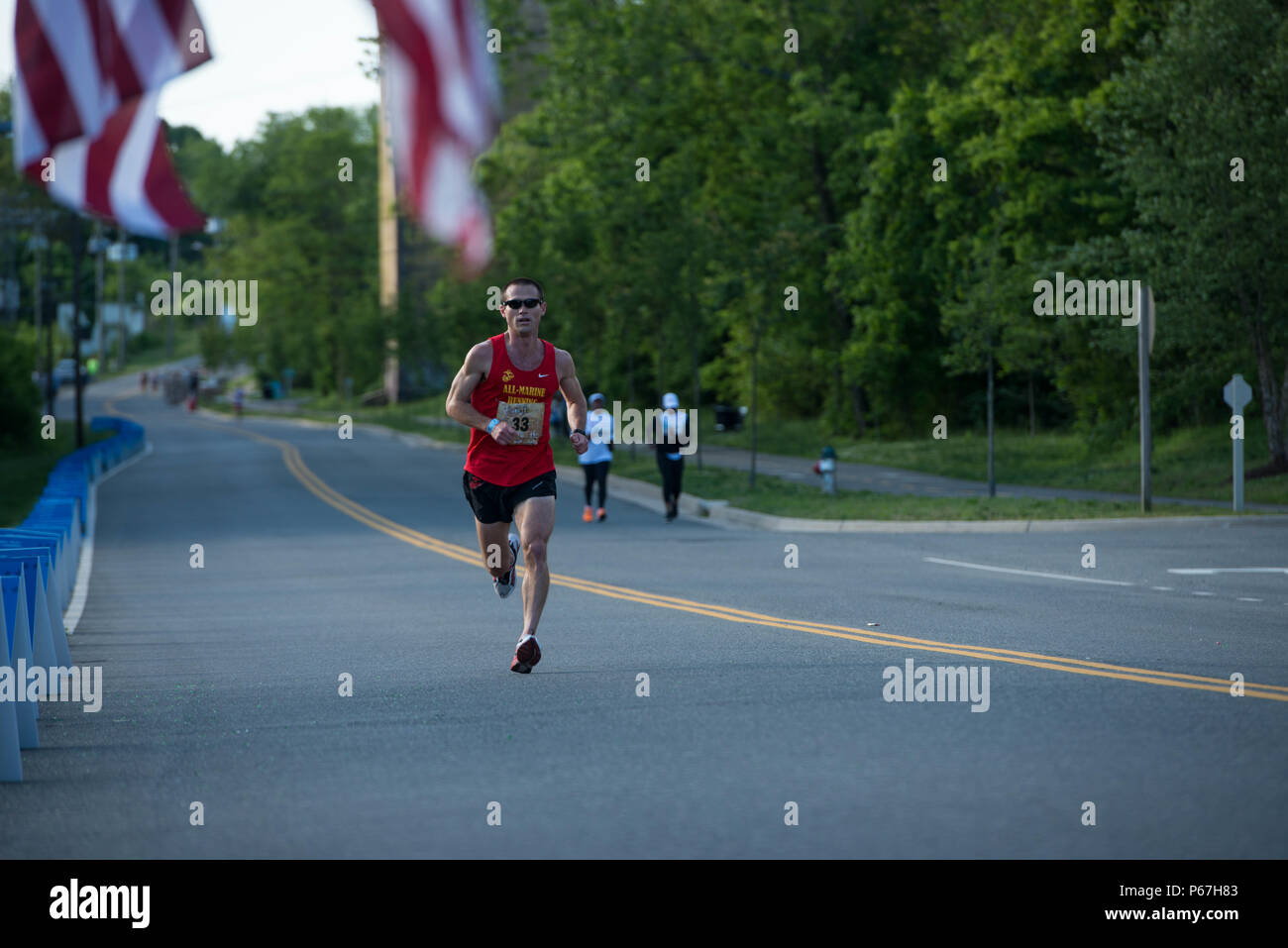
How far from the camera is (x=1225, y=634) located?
11.3 meters

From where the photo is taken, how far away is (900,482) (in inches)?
1399

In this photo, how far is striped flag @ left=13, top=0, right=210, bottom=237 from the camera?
270 inches

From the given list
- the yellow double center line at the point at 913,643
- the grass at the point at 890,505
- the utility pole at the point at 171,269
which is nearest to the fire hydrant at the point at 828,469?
the grass at the point at 890,505

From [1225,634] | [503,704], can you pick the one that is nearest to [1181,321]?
[1225,634]

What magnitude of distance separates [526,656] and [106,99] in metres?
3.95

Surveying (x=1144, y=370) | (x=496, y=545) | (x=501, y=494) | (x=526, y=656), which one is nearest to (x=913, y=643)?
(x=526, y=656)

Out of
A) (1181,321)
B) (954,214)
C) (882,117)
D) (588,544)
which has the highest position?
(882,117)

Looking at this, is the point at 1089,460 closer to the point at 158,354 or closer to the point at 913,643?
the point at 913,643

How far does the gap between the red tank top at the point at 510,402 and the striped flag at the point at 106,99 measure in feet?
6.76

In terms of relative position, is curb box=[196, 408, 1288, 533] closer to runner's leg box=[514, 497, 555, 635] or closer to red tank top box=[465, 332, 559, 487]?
red tank top box=[465, 332, 559, 487]

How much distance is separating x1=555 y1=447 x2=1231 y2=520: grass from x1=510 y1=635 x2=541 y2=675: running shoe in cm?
1494

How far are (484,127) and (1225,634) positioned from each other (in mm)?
6133

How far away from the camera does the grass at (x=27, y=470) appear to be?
2906 centimetres
